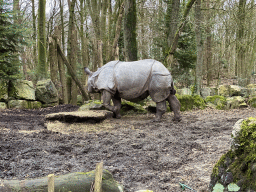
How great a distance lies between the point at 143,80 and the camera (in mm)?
6711

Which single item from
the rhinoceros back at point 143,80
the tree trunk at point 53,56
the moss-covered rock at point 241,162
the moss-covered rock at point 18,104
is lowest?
the moss-covered rock at point 18,104

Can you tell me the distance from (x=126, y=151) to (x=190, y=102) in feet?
18.0

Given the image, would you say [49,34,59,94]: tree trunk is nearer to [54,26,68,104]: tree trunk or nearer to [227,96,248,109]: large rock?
[54,26,68,104]: tree trunk

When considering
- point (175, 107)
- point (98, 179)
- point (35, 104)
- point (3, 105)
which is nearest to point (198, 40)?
point (175, 107)

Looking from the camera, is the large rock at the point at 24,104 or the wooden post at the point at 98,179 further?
the large rock at the point at 24,104

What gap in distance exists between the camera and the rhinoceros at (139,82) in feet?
21.9

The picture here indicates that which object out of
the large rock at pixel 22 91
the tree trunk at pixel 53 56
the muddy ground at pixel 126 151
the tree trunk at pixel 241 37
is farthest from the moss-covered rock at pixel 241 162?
the tree trunk at pixel 241 37

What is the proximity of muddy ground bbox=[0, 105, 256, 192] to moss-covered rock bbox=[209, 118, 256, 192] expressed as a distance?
554mm

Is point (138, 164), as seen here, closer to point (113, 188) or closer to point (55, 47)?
point (113, 188)

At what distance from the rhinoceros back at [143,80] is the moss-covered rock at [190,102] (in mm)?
2372

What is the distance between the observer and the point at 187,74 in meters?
13.8

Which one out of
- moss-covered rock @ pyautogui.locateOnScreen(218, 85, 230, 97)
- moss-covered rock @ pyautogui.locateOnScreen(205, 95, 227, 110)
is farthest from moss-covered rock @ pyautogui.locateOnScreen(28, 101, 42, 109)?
moss-covered rock @ pyautogui.locateOnScreen(218, 85, 230, 97)

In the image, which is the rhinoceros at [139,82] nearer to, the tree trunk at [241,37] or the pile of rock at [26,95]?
the pile of rock at [26,95]

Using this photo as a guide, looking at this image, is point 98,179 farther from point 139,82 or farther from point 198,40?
point 198,40
